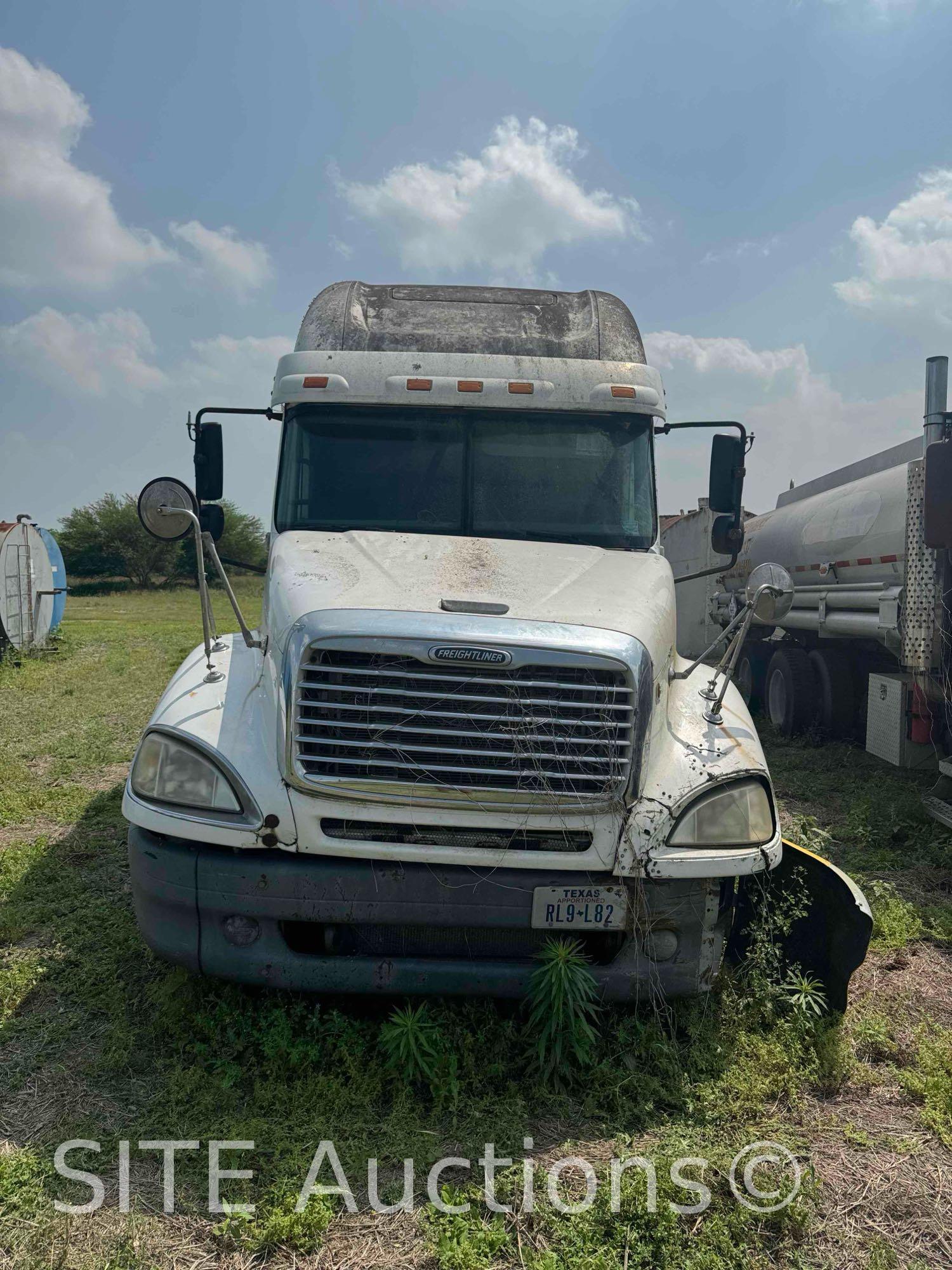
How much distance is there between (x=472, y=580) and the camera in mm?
3748

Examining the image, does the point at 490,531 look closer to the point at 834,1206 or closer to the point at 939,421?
the point at 834,1206

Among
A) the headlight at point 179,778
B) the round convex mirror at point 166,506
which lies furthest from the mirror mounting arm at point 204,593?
the headlight at point 179,778

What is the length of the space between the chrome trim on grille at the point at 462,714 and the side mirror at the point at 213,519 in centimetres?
212

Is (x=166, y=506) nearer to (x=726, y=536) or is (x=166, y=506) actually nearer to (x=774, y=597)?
(x=774, y=597)

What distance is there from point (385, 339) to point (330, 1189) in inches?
162

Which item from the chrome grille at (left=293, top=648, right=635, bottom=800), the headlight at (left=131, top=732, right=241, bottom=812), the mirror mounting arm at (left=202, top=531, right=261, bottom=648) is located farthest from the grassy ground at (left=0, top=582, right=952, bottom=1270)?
the mirror mounting arm at (left=202, top=531, right=261, bottom=648)

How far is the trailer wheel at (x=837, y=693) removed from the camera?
30.6ft

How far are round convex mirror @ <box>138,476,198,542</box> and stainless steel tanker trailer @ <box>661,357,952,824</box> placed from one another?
428 centimetres

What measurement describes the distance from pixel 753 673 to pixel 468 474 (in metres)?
7.90

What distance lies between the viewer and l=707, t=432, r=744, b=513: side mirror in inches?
207

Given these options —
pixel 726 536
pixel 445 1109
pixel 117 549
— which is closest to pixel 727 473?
pixel 726 536

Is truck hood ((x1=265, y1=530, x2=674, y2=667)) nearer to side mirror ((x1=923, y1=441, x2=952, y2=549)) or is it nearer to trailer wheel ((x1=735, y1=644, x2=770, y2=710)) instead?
side mirror ((x1=923, y1=441, x2=952, y2=549))

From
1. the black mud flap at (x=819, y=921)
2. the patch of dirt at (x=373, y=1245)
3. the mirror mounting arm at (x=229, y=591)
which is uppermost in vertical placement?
the mirror mounting arm at (x=229, y=591)

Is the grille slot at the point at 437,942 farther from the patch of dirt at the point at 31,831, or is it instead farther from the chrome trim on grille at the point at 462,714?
the patch of dirt at the point at 31,831
